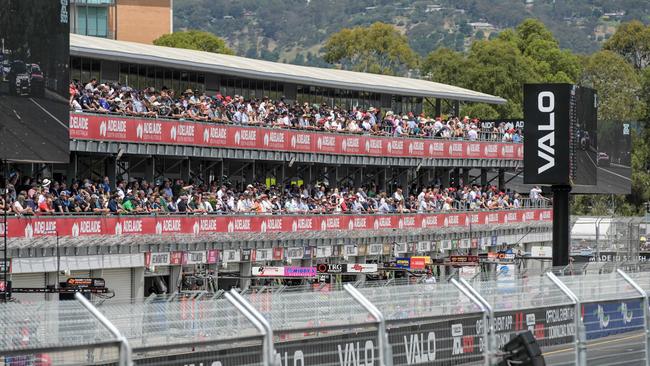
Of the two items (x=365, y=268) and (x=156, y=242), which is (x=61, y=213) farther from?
(x=365, y=268)

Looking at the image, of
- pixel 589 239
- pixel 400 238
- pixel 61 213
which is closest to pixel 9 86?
pixel 61 213

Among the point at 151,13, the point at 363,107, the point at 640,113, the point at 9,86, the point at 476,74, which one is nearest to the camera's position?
the point at 9,86

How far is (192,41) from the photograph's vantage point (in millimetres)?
121750

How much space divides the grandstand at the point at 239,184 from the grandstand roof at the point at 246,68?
0.14 meters

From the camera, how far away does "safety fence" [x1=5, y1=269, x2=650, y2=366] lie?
455 inches

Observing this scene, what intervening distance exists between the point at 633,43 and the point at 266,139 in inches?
3641

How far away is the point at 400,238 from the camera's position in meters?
56.3

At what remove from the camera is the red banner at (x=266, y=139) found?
141 ft

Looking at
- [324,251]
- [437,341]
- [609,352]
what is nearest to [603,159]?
[324,251]

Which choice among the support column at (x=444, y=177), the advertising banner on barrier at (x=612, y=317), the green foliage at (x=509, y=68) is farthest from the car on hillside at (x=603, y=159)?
the advertising banner on barrier at (x=612, y=317)

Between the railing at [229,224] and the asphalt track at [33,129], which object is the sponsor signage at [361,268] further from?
the asphalt track at [33,129]

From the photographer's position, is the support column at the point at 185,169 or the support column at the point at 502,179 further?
the support column at the point at 502,179

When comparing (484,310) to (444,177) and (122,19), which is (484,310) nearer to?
(444,177)

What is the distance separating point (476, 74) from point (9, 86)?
279 feet
